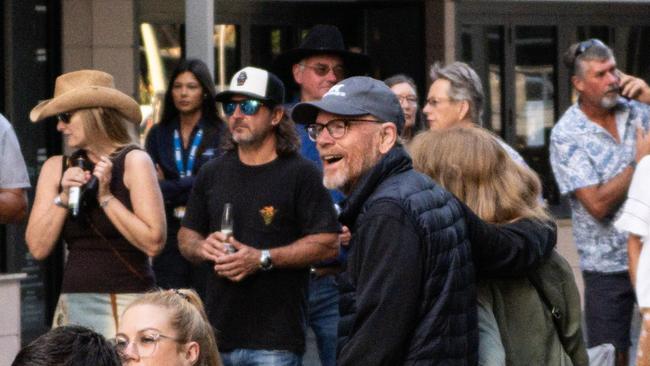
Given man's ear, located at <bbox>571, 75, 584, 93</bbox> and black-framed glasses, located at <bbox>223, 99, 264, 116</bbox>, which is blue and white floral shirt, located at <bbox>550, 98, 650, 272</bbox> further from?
black-framed glasses, located at <bbox>223, 99, 264, 116</bbox>

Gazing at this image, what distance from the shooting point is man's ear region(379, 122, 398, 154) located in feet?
16.5

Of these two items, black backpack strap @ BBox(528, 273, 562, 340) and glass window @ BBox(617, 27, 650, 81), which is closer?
black backpack strap @ BBox(528, 273, 562, 340)

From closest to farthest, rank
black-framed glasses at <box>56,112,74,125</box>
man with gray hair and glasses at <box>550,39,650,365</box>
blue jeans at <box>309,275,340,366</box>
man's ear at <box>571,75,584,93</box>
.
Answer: black-framed glasses at <box>56,112,74,125</box> < blue jeans at <box>309,275,340,366</box> < man with gray hair and glasses at <box>550,39,650,365</box> < man's ear at <box>571,75,584,93</box>

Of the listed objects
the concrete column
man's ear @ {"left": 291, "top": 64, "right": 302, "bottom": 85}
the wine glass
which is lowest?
the wine glass

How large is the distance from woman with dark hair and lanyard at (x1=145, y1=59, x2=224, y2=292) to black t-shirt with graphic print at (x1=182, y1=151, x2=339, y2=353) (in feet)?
4.69

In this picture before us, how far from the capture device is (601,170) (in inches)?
309

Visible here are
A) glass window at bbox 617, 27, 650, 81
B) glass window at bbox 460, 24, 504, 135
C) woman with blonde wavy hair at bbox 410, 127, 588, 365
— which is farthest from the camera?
glass window at bbox 617, 27, 650, 81

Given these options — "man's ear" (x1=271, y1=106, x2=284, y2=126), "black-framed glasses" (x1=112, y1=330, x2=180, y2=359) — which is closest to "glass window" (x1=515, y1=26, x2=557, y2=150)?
"man's ear" (x1=271, y1=106, x2=284, y2=126)

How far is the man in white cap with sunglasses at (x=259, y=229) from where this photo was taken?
654 centimetres

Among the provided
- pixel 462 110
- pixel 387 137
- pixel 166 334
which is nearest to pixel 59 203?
pixel 166 334

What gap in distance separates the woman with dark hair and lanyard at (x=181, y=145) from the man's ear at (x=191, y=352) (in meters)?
3.13

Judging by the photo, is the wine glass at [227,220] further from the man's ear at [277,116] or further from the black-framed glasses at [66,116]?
the black-framed glasses at [66,116]

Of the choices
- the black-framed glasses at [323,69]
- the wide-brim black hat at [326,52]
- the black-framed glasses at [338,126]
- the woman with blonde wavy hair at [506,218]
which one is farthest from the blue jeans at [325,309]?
the black-framed glasses at [338,126]

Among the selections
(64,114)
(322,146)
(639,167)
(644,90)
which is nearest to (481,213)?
(322,146)
